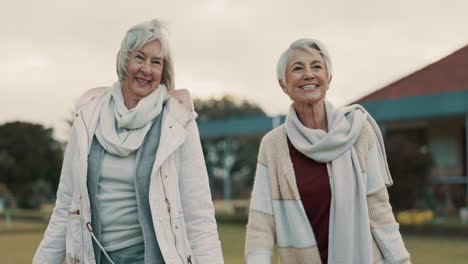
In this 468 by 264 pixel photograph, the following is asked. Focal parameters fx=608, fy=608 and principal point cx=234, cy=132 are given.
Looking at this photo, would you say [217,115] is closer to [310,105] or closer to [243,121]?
[243,121]

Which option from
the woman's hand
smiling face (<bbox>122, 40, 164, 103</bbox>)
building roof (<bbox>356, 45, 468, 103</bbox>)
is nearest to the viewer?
smiling face (<bbox>122, 40, 164, 103</bbox>)

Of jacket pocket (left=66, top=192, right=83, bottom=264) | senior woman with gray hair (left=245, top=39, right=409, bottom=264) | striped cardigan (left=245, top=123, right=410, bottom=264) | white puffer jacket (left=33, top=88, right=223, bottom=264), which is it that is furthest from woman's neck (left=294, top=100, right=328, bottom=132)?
jacket pocket (left=66, top=192, right=83, bottom=264)

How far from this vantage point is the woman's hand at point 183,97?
2.64 metres

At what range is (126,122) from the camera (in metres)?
2.50

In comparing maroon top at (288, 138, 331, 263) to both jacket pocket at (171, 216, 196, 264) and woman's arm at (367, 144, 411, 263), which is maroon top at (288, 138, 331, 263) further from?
jacket pocket at (171, 216, 196, 264)

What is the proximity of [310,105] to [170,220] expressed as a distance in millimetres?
747

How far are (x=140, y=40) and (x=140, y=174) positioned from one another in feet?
1.81

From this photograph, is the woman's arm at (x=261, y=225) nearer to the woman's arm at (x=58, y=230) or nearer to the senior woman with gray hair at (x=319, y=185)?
the senior woman with gray hair at (x=319, y=185)

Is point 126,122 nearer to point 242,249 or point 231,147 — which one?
point 242,249

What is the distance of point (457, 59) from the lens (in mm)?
Result: 19344

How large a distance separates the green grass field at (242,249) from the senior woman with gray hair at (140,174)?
6865mm

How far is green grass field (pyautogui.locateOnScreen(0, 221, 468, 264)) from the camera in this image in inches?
380

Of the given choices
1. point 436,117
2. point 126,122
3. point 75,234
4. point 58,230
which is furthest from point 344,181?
point 436,117

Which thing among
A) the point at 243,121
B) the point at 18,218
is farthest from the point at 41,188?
the point at 243,121
